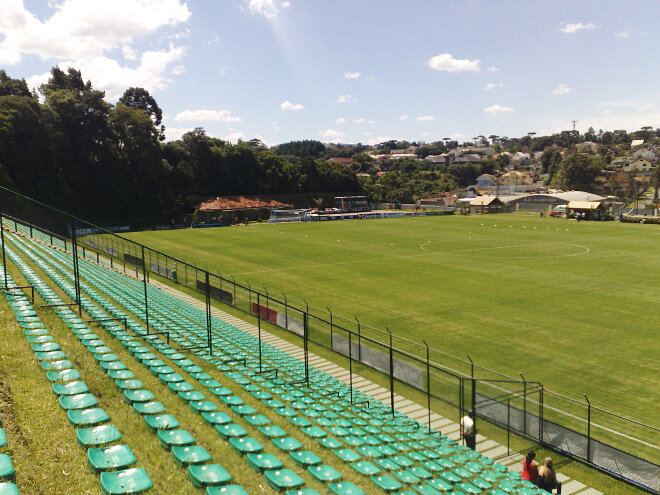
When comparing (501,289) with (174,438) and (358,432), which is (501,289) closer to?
(358,432)

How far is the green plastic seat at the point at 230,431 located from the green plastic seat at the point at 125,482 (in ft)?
8.58

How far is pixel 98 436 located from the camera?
26.6 ft

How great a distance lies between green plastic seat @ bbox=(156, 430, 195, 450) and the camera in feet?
28.2

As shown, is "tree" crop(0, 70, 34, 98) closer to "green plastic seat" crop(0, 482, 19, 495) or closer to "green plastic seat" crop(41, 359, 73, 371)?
"green plastic seat" crop(41, 359, 73, 371)

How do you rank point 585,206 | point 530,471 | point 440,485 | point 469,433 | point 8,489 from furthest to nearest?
A: point 585,206
point 469,433
point 530,471
point 440,485
point 8,489

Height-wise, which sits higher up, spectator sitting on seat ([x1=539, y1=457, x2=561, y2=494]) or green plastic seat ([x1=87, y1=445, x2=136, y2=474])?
green plastic seat ([x1=87, y1=445, x2=136, y2=474])

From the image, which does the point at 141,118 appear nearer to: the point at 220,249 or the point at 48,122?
the point at 48,122

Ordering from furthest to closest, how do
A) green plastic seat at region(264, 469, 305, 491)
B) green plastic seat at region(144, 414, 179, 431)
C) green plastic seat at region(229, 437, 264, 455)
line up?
green plastic seat at region(144, 414, 179, 431)
green plastic seat at region(229, 437, 264, 455)
green plastic seat at region(264, 469, 305, 491)

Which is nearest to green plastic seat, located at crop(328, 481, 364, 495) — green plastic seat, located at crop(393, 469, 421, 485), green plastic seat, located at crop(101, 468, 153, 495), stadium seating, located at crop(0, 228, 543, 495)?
stadium seating, located at crop(0, 228, 543, 495)

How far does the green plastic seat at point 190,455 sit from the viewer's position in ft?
26.3

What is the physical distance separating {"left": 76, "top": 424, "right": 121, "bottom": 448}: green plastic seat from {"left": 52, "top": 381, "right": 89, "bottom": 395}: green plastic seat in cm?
176

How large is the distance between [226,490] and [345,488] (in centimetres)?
212

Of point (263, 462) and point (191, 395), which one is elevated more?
point (263, 462)

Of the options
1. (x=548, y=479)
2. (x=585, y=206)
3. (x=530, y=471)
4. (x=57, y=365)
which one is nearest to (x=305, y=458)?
(x=530, y=471)
